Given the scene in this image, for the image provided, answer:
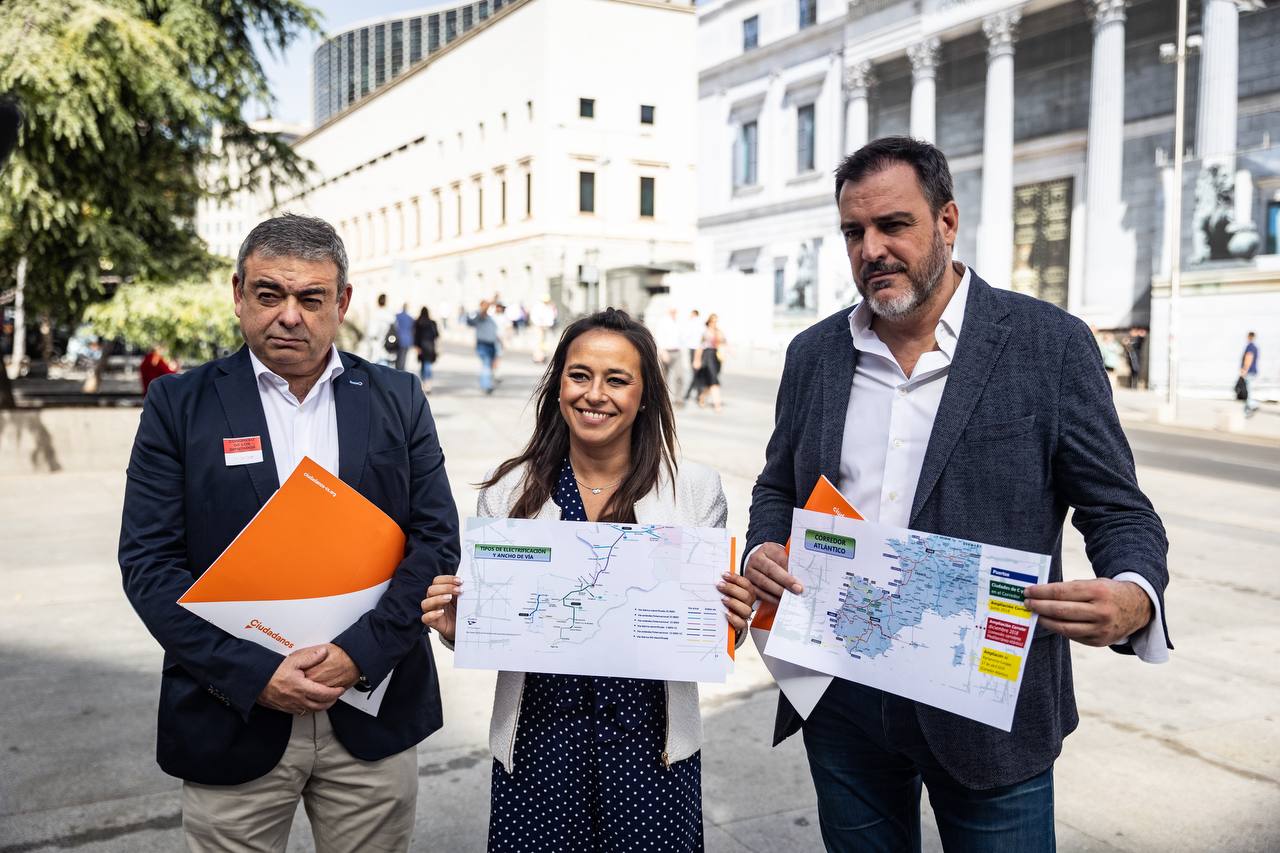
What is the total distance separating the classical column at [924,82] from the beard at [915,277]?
122 ft

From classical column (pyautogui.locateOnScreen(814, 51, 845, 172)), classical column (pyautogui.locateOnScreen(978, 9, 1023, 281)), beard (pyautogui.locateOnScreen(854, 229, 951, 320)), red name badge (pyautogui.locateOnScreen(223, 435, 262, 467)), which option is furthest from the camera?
classical column (pyautogui.locateOnScreen(814, 51, 845, 172))

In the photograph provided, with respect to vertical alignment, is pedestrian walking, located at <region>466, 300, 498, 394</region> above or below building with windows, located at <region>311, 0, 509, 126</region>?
below

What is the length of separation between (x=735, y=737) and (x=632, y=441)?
7.90 feet

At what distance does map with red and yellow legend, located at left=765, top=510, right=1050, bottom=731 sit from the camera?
81.7 inches

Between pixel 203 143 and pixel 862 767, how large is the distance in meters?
13.2

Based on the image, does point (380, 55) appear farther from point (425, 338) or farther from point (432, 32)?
point (425, 338)

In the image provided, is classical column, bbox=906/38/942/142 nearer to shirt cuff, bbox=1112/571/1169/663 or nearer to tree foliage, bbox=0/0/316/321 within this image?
tree foliage, bbox=0/0/316/321

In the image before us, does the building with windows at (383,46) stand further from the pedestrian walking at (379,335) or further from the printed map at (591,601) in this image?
the printed map at (591,601)

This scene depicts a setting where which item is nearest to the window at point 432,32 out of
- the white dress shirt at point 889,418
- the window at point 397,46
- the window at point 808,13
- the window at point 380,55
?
the window at point 397,46

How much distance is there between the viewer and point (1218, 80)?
1089 inches

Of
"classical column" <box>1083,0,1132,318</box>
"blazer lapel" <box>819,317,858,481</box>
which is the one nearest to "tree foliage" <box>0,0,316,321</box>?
"blazer lapel" <box>819,317,858,481</box>

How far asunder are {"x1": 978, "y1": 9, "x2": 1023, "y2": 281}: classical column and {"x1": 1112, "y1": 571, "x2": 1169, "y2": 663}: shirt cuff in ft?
110

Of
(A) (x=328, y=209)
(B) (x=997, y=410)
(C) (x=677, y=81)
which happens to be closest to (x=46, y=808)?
(B) (x=997, y=410)

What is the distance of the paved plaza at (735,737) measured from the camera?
153 inches
